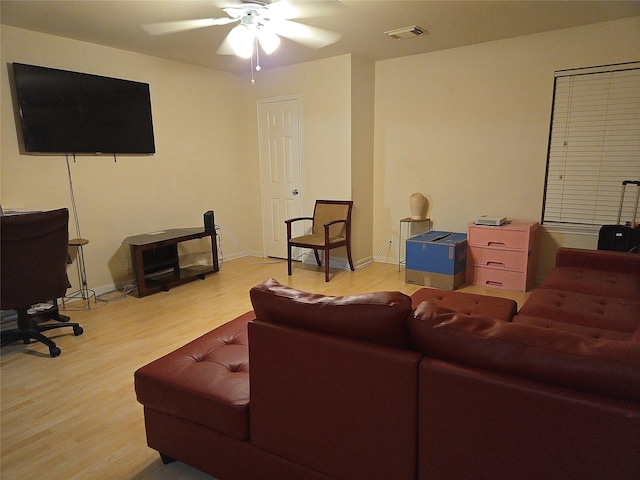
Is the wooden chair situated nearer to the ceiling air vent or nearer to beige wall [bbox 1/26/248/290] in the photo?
beige wall [bbox 1/26/248/290]

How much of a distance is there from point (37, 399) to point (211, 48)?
3.39 metres

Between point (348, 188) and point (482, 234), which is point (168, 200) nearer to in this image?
point (348, 188)

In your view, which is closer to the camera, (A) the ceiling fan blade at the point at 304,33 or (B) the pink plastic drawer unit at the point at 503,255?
(A) the ceiling fan blade at the point at 304,33

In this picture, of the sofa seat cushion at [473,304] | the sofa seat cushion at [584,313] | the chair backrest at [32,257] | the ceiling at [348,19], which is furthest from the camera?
the ceiling at [348,19]

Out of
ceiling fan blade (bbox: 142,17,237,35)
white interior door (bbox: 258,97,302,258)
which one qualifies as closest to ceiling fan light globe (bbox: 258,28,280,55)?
ceiling fan blade (bbox: 142,17,237,35)

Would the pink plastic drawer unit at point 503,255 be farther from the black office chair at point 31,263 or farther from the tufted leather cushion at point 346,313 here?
the black office chair at point 31,263

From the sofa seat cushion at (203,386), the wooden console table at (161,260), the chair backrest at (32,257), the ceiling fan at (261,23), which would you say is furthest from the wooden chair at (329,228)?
the sofa seat cushion at (203,386)

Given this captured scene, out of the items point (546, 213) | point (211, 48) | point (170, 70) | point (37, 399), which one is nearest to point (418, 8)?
point (211, 48)

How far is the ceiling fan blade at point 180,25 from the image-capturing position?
312 centimetres

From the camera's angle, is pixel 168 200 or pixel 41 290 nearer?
pixel 41 290

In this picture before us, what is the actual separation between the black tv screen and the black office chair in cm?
119

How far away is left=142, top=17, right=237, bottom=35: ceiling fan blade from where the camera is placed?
312 cm

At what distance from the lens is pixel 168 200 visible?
4590 mm

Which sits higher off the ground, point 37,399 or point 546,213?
point 546,213
